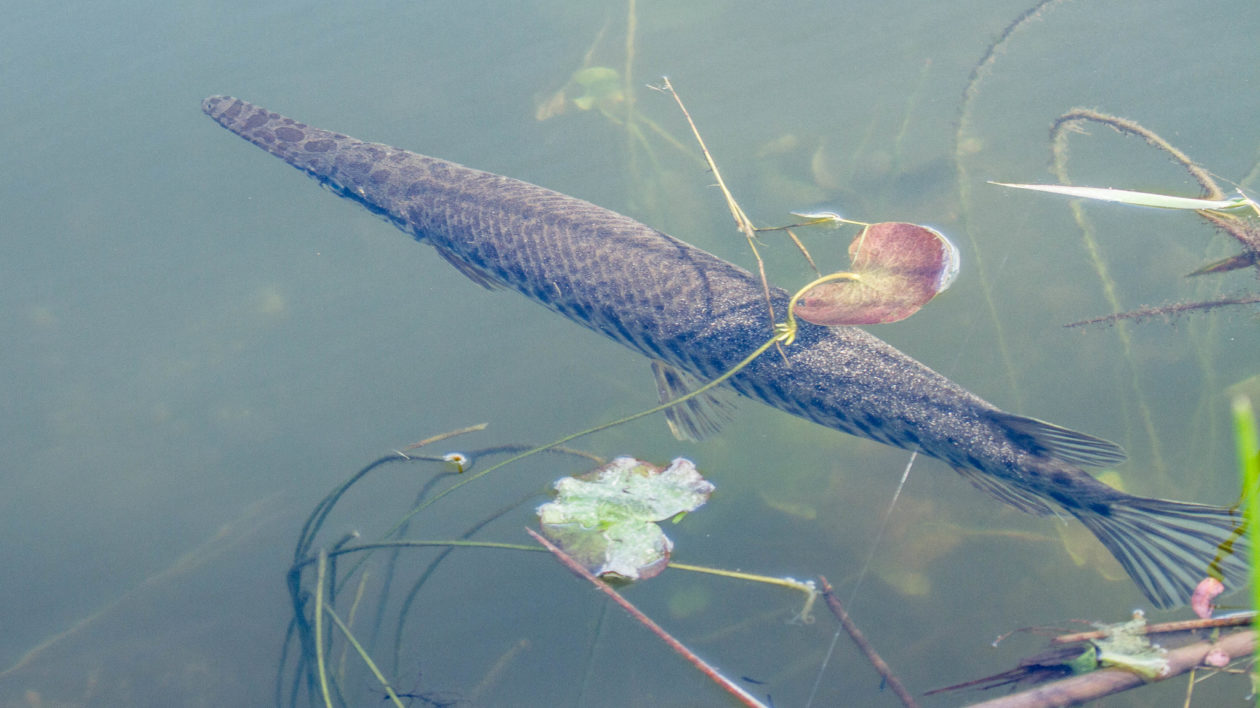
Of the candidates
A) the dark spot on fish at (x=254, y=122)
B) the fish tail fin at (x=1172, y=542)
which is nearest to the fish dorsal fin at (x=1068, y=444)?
the fish tail fin at (x=1172, y=542)

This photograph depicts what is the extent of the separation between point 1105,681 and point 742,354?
2.03 meters

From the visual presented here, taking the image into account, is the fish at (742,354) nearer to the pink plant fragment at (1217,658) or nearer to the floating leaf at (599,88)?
the pink plant fragment at (1217,658)

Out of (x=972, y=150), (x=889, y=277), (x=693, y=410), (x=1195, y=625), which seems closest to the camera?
(x=1195, y=625)

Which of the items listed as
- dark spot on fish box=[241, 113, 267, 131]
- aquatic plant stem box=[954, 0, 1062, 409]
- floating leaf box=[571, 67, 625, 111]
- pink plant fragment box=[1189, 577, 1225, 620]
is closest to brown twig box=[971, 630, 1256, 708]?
pink plant fragment box=[1189, 577, 1225, 620]

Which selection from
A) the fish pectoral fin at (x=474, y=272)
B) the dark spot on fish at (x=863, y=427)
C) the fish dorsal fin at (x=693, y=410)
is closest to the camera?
the dark spot on fish at (x=863, y=427)

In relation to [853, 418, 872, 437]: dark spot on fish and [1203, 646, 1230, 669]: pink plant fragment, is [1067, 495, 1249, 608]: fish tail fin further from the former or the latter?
[853, 418, 872, 437]: dark spot on fish

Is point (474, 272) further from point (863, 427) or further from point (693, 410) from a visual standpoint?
point (863, 427)

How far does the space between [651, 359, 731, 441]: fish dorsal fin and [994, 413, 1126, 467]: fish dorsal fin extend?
68.0 inches

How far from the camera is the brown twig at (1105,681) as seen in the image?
88.8 inches

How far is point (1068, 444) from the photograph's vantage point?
9.61ft

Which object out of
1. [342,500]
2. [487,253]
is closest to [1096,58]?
[487,253]

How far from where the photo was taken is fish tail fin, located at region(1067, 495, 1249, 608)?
265cm

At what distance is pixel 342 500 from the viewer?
4.84 meters

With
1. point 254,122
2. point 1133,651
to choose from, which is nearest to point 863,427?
point 1133,651
